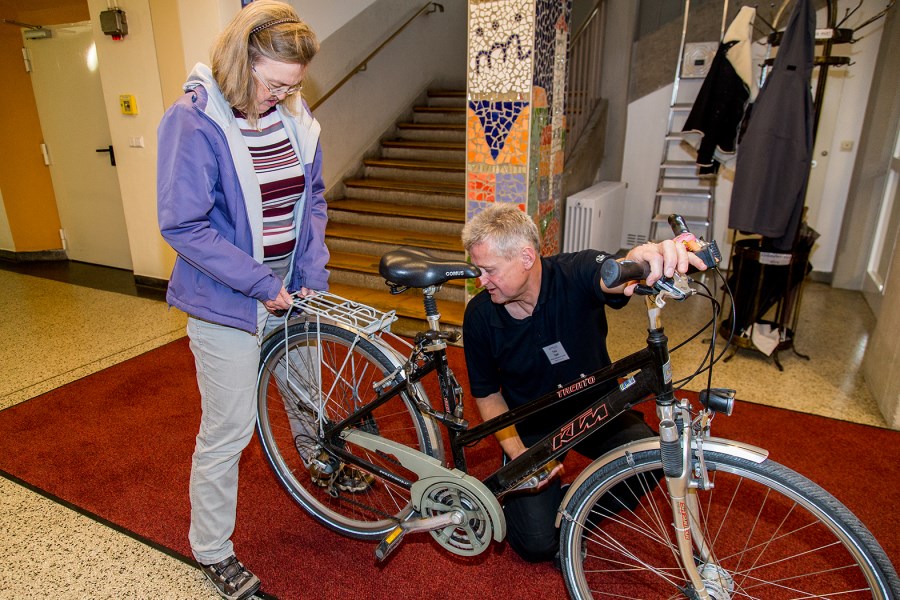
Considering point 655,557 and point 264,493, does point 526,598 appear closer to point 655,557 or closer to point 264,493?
point 655,557

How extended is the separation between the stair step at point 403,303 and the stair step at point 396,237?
1.20ft

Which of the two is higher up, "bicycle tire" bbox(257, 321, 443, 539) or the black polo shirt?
the black polo shirt

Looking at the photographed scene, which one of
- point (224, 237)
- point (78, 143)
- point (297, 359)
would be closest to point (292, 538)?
point (297, 359)

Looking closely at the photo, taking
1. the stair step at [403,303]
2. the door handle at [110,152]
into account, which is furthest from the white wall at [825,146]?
the door handle at [110,152]

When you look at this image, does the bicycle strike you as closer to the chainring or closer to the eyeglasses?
the chainring

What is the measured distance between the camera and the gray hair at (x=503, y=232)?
147 centimetres

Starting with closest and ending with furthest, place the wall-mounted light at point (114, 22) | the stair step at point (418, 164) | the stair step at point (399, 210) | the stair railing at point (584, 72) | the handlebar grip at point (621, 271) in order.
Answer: the handlebar grip at point (621, 271)
the wall-mounted light at point (114, 22)
the stair step at point (399, 210)
the stair railing at point (584, 72)
the stair step at point (418, 164)

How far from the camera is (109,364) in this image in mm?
3236

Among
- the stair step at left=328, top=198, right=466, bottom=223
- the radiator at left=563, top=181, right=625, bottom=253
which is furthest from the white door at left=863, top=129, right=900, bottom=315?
the stair step at left=328, top=198, right=466, bottom=223

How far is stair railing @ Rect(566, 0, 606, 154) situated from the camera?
182 inches

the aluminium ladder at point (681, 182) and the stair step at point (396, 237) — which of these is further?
the aluminium ladder at point (681, 182)

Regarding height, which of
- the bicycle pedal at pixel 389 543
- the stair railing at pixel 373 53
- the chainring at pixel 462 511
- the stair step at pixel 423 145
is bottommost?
the bicycle pedal at pixel 389 543

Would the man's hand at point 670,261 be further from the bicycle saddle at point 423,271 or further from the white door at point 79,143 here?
the white door at point 79,143

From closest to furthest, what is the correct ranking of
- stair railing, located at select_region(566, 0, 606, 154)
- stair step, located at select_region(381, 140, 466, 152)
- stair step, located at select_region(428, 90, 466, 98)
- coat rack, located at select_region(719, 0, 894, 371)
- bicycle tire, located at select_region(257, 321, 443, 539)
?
bicycle tire, located at select_region(257, 321, 443, 539)
coat rack, located at select_region(719, 0, 894, 371)
stair railing, located at select_region(566, 0, 606, 154)
stair step, located at select_region(381, 140, 466, 152)
stair step, located at select_region(428, 90, 466, 98)
